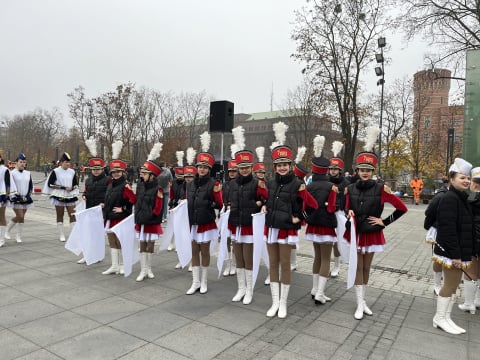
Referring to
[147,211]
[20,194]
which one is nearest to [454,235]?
[147,211]

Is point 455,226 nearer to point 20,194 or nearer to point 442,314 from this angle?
point 442,314

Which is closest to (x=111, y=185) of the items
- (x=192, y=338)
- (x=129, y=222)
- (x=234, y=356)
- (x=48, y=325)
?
(x=129, y=222)

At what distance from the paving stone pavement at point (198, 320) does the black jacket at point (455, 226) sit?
1.06 meters

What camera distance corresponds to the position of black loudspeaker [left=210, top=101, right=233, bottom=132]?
9.41 metres

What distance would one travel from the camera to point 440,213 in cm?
450

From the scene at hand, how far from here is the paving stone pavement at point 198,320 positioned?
3.88 meters

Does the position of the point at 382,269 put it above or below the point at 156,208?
below

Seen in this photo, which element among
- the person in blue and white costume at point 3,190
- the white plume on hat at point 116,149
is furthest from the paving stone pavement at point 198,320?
the white plume on hat at point 116,149

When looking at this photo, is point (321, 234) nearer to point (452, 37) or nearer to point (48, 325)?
point (48, 325)

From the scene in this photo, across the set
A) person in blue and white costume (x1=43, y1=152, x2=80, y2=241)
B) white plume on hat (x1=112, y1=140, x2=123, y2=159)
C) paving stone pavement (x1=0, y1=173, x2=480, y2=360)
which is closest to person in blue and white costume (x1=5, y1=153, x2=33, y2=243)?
person in blue and white costume (x1=43, y1=152, x2=80, y2=241)

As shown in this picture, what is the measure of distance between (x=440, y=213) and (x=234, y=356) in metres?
3.05

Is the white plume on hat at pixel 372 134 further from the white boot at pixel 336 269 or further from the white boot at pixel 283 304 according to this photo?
the white boot at pixel 336 269

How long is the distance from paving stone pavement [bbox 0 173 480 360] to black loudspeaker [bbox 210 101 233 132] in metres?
3.94

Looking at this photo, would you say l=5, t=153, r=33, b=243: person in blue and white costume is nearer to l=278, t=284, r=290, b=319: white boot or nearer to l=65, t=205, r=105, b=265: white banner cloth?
l=65, t=205, r=105, b=265: white banner cloth
